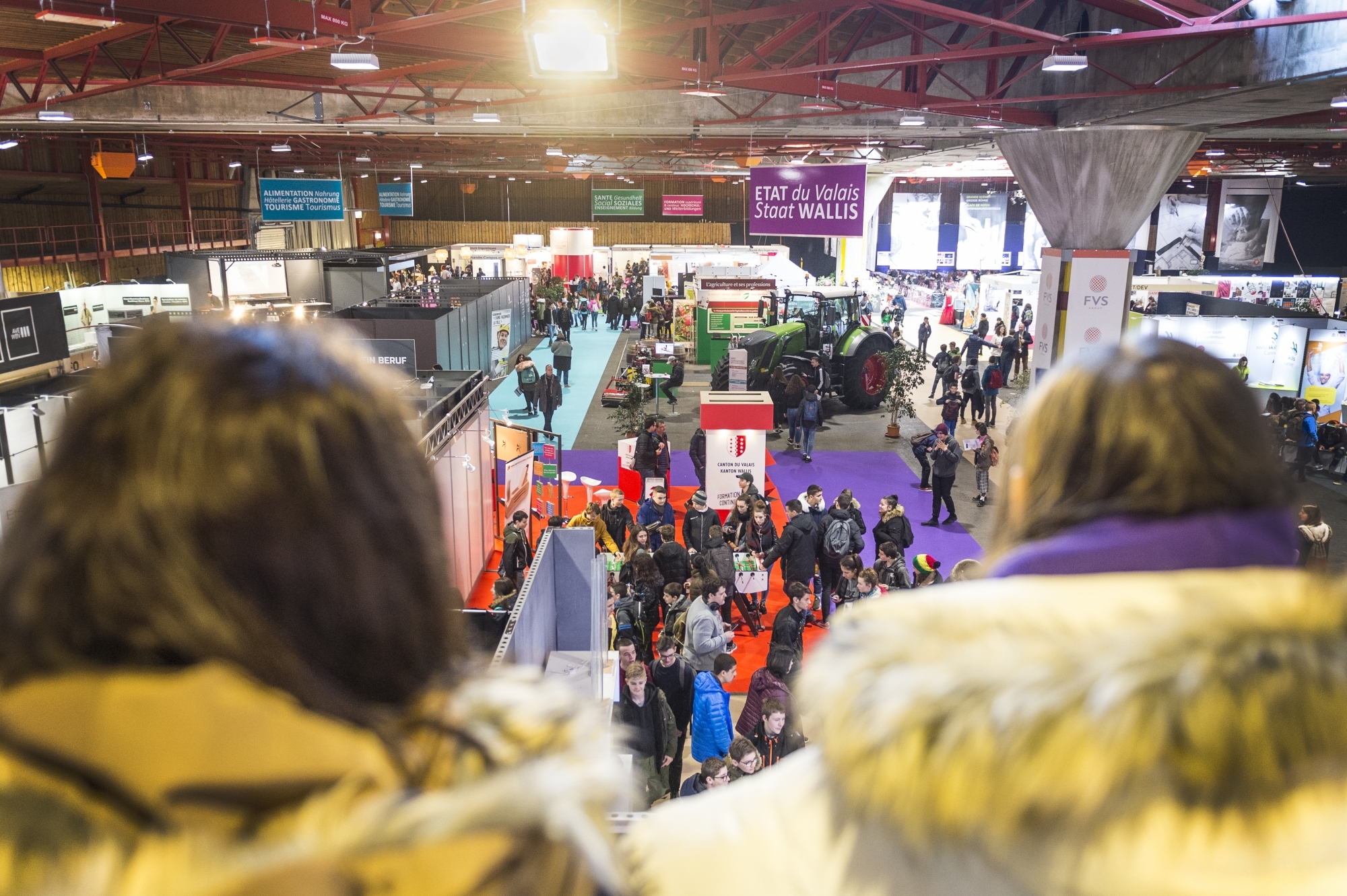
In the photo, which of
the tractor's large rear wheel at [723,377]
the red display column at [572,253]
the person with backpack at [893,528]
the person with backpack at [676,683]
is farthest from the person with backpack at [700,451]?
the red display column at [572,253]

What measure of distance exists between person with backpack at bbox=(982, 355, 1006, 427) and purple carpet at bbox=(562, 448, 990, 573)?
260 cm

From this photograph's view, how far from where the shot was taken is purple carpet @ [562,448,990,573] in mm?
12008

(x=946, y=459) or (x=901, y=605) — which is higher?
(x=901, y=605)

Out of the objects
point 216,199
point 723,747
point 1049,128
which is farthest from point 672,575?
point 216,199

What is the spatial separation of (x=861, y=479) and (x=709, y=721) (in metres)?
9.16

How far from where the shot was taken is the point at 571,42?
22.6 ft

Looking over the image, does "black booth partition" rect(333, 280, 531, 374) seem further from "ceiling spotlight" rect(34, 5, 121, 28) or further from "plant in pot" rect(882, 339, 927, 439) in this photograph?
"plant in pot" rect(882, 339, 927, 439)

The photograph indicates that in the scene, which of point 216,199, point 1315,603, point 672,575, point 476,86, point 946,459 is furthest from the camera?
point 216,199

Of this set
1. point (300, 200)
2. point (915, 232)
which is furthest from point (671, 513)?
point (915, 232)

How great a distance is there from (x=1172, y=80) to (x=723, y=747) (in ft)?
29.5

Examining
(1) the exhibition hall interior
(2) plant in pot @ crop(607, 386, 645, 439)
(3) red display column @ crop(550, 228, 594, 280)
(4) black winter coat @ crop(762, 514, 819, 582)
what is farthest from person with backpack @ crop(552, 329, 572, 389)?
(3) red display column @ crop(550, 228, 594, 280)

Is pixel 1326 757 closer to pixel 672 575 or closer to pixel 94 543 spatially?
pixel 94 543

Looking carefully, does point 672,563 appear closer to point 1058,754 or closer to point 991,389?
point 1058,754

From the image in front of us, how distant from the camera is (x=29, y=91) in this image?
14.6m
